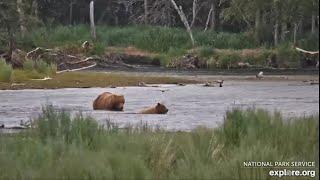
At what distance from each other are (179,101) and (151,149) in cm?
1302

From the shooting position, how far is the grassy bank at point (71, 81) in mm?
27531

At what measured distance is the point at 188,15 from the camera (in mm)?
70250

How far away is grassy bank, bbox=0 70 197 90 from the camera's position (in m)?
27.5

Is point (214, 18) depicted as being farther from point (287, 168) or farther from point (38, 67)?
point (287, 168)

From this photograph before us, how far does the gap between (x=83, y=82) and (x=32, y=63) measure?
271cm

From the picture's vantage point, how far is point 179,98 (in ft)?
74.4

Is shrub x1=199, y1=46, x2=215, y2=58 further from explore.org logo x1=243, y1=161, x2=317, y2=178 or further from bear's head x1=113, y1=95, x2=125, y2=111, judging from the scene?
explore.org logo x1=243, y1=161, x2=317, y2=178

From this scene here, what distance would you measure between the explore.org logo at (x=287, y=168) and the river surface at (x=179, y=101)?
19.3 feet

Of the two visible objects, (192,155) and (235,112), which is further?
(235,112)

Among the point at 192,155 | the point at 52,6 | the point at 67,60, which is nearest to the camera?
the point at 192,155

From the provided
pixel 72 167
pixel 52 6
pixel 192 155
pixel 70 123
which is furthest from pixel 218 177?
pixel 52 6

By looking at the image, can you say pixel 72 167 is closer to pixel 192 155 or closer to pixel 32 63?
pixel 192 155

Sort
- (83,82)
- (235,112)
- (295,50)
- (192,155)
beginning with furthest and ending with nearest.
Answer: (295,50), (83,82), (235,112), (192,155)

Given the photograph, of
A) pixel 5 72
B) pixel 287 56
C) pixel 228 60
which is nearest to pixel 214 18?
pixel 228 60
